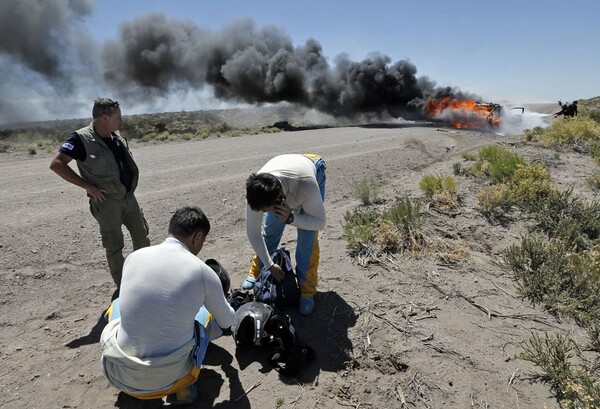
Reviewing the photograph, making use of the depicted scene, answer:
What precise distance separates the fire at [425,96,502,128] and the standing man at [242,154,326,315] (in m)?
24.0

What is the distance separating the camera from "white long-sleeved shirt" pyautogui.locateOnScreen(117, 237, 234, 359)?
232 centimetres

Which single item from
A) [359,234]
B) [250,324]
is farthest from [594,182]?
[250,324]

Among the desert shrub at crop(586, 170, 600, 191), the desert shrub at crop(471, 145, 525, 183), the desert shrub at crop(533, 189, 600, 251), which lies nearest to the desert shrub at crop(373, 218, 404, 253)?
the desert shrub at crop(533, 189, 600, 251)

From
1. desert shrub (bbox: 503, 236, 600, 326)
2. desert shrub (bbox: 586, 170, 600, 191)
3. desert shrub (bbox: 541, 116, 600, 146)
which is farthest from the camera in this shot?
desert shrub (bbox: 541, 116, 600, 146)

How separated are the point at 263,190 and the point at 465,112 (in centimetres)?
2686

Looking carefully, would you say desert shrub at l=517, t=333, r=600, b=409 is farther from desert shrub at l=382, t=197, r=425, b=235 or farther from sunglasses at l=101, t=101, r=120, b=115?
sunglasses at l=101, t=101, r=120, b=115

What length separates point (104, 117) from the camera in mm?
3684

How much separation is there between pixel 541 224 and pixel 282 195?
466 centimetres

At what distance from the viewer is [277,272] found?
3547 mm

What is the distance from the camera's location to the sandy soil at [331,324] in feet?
9.93

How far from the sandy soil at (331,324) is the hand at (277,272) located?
0.57m

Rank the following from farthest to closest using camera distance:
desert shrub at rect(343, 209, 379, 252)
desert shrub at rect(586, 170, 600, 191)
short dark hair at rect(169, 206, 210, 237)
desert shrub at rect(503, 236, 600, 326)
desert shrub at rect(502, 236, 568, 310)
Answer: desert shrub at rect(586, 170, 600, 191) → desert shrub at rect(343, 209, 379, 252) → desert shrub at rect(502, 236, 568, 310) → desert shrub at rect(503, 236, 600, 326) → short dark hair at rect(169, 206, 210, 237)

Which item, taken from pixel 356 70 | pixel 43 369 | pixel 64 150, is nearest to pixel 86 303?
pixel 43 369

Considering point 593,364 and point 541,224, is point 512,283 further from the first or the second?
point 541,224
